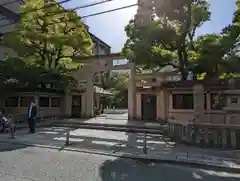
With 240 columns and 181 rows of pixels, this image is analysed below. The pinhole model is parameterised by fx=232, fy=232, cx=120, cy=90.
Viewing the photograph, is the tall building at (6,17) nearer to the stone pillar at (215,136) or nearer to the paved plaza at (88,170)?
the paved plaza at (88,170)

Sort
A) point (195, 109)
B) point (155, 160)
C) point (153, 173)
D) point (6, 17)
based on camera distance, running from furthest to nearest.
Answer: point (6, 17) → point (195, 109) → point (155, 160) → point (153, 173)

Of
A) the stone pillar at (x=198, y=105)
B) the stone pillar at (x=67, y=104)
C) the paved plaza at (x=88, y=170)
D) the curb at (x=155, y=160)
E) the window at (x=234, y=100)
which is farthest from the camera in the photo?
the stone pillar at (x=67, y=104)

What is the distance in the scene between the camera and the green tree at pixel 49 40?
18188 millimetres

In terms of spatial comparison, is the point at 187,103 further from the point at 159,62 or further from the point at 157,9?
the point at 157,9

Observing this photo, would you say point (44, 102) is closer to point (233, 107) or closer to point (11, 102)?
point (11, 102)

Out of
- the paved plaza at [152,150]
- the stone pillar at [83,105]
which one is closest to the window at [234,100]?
the paved plaza at [152,150]

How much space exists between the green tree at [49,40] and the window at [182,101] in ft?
30.9

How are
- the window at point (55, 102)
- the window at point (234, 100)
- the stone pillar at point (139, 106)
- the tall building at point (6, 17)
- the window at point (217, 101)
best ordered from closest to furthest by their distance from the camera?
the window at point (234, 100) < the window at point (217, 101) < the stone pillar at point (139, 106) < the window at point (55, 102) < the tall building at point (6, 17)

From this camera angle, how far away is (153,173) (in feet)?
19.9

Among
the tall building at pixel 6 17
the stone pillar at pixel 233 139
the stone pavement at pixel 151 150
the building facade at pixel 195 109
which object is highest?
the tall building at pixel 6 17

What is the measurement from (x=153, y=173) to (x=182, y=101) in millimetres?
11002

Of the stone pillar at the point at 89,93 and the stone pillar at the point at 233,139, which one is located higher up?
the stone pillar at the point at 89,93

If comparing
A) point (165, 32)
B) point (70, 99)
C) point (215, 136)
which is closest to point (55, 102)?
point (70, 99)

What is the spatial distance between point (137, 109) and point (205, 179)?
14.5 meters
